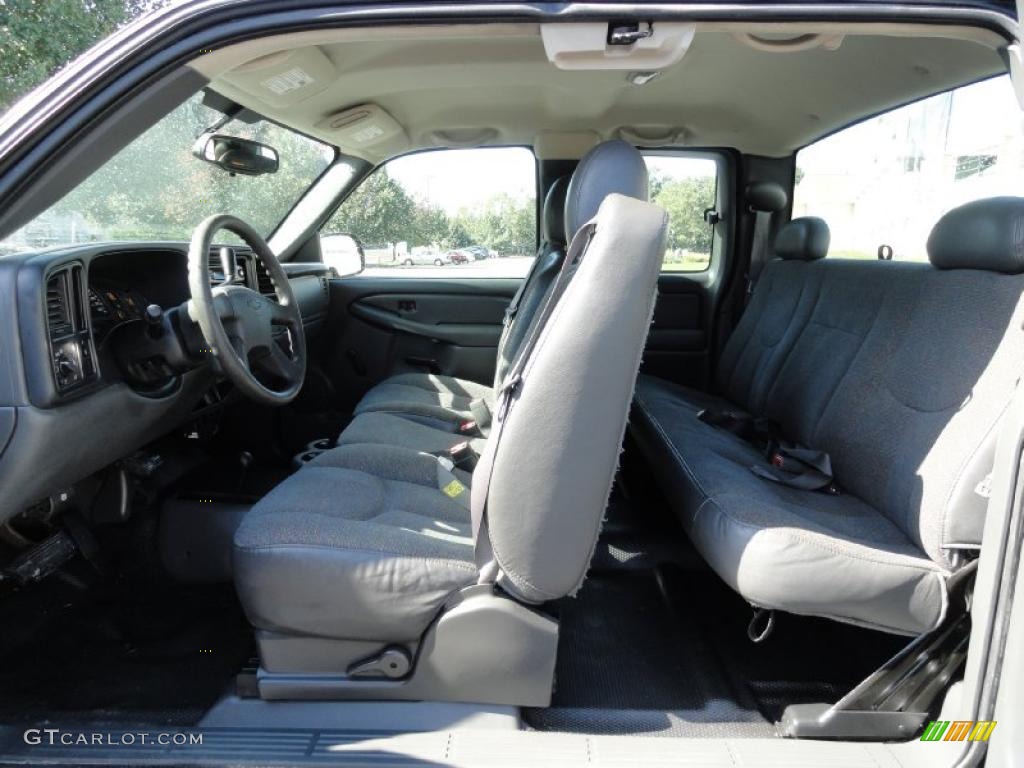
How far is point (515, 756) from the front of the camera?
3.65 feet

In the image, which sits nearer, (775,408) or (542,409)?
(542,409)

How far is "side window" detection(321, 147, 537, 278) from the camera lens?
3.00 metres

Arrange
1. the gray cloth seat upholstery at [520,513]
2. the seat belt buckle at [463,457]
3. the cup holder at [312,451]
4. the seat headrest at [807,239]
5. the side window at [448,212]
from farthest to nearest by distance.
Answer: the side window at [448,212], the seat headrest at [807,239], the cup holder at [312,451], the seat belt buckle at [463,457], the gray cloth seat upholstery at [520,513]

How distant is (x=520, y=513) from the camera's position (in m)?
1.13

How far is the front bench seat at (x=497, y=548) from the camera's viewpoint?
3.56 ft

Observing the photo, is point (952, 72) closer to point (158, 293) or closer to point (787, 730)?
point (787, 730)

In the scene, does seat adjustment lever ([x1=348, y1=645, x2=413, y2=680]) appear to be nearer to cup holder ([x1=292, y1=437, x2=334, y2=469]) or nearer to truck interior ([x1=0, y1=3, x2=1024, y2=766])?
truck interior ([x1=0, y1=3, x2=1024, y2=766])

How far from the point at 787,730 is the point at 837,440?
2.63 feet

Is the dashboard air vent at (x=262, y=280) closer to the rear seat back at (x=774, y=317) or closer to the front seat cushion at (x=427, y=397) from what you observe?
the front seat cushion at (x=427, y=397)

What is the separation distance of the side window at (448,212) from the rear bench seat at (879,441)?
1203mm

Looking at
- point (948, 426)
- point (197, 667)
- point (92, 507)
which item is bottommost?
point (197, 667)

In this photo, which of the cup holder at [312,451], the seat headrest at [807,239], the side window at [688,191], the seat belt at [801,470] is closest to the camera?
the seat belt at [801,470]

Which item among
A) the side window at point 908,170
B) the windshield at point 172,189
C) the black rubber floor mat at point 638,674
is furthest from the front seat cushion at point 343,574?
the side window at point 908,170

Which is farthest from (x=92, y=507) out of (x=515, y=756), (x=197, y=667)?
(x=515, y=756)
